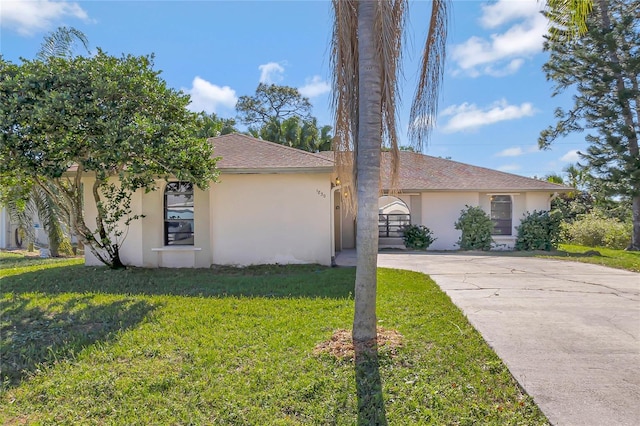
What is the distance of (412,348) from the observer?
15.0ft

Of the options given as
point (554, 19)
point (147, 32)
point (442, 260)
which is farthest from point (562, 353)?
point (147, 32)

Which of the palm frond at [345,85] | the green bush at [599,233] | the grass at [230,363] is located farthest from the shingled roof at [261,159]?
the green bush at [599,233]

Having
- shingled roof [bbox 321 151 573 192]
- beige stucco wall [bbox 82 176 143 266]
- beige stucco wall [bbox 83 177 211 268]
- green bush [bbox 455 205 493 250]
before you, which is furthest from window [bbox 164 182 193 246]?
green bush [bbox 455 205 493 250]

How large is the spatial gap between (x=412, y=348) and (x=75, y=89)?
316 inches

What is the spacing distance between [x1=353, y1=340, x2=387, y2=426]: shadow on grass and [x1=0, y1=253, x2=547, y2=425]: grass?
0.24ft

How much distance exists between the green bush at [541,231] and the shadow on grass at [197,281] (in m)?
9.98

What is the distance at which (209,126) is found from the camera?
63.5 ft

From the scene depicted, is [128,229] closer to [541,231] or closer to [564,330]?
[564,330]

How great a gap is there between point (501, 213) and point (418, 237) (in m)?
4.13

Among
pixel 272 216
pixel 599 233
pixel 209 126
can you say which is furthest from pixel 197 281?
pixel 599 233

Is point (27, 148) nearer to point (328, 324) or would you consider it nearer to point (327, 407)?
point (328, 324)

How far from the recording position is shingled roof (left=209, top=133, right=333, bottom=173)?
1057 centimetres

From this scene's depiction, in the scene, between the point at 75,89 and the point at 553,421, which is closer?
the point at 553,421

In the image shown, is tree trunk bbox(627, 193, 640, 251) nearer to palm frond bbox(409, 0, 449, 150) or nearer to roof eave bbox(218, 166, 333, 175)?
roof eave bbox(218, 166, 333, 175)
